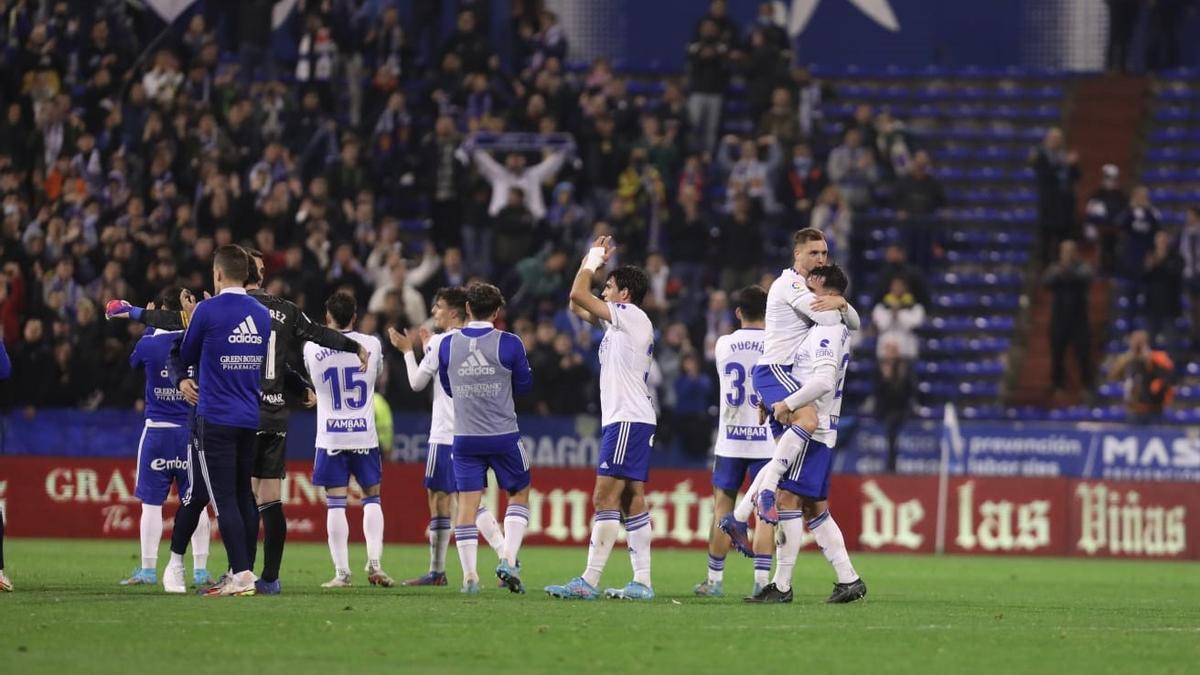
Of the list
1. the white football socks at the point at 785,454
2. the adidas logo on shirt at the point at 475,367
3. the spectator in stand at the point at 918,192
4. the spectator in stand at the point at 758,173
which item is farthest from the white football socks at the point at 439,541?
the spectator in stand at the point at 918,192

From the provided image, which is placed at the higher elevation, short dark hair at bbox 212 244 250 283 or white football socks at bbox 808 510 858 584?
short dark hair at bbox 212 244 250 283

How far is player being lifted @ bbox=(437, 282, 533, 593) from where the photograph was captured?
1481 cm

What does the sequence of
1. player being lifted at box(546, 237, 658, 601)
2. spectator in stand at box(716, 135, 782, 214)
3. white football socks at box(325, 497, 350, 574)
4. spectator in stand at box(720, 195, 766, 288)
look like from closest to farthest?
player being lifted at box(546, 237, 658, 601), white football socks at box(325, 497, 350, 574), spectator in stand at box(720, 195, 766, 288), spectator in stand at box(716, 135, 782, 214)

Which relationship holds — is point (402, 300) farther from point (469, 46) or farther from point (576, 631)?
point (576, 631)

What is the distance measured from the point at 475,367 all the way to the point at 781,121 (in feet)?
56.1

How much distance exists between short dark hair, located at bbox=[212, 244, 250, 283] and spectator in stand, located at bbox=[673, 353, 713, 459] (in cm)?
1305

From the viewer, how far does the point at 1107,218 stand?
30656 mm

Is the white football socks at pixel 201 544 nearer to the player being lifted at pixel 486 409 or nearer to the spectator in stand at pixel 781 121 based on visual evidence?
the player being lifted at pixel 486 409

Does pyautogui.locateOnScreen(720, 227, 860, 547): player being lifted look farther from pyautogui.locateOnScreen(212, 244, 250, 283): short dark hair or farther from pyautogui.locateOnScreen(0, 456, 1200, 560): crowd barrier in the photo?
pyautogui.locateOnScreen(0, 456, 1200, 560): crowd barrier

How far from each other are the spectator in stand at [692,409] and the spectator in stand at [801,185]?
439 cm

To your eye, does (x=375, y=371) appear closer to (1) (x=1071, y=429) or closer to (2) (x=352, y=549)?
(2) (x=352, y=549)

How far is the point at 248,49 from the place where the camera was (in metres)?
31.5

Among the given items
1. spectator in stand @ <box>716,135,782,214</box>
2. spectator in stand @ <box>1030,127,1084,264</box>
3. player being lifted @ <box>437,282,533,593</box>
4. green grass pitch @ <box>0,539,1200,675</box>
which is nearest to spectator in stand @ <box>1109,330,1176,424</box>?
spectator in stand @ <box>1030,127,1084,264</box>

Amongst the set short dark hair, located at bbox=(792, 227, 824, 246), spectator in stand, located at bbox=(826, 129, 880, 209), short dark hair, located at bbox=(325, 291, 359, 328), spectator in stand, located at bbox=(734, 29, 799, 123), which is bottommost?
short dark hair, located at bbox=(325, 291, 359, 328)
